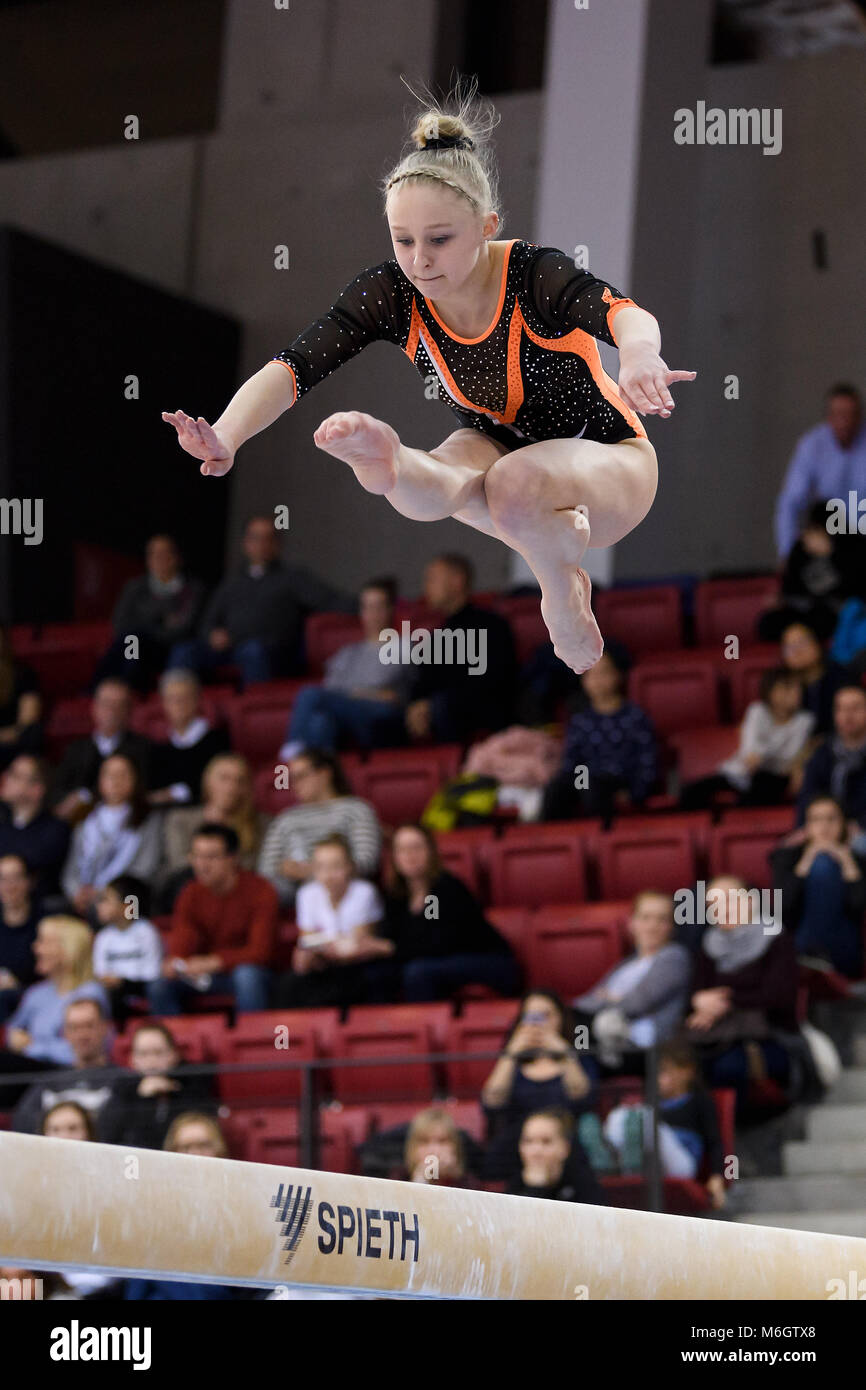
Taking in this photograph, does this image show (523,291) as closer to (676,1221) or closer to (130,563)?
(676,1221)

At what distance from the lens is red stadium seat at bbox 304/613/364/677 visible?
9.85 m

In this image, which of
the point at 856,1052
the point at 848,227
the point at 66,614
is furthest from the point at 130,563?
the point at 856,1052

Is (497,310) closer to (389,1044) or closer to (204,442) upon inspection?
(204,442)

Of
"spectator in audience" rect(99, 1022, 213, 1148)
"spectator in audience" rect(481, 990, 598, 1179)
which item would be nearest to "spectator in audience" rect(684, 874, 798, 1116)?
"spectator in audience" rect(481, 990, 598, 1179)

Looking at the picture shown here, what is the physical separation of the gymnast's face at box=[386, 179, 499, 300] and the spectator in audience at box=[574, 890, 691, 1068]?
10.9 ft

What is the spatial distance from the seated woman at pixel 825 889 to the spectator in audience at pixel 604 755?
1.23 meters

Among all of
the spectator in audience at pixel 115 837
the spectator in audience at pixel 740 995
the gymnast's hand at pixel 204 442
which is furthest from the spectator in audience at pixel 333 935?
the gymnast's hand at pixel 204 442

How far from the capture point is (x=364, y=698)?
8.77 metres

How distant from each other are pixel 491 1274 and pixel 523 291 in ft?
5.79

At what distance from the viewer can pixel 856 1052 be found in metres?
6.32

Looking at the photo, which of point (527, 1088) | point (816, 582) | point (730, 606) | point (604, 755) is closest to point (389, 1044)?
point (527, 1088)

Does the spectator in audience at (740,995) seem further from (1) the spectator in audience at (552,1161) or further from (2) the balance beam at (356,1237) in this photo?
(2) the balance beam at (356,1237)

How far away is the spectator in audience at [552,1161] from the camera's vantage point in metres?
5.44

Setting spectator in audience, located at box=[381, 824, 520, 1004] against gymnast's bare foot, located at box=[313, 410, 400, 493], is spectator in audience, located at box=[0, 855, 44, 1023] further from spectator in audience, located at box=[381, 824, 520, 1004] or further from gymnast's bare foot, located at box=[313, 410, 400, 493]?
gymnast's bare foot, located at box=[313, 410, 400, 493]
